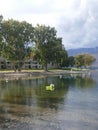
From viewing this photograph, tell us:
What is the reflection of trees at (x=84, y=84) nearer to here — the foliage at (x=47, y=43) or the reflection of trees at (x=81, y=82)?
the reflection of trees at (x=81, y=82)

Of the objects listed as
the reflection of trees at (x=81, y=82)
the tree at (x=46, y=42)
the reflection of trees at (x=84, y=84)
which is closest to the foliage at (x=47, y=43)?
the tree at (x=46, y=42)

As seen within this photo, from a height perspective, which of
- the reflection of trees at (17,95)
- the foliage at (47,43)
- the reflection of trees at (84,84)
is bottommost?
the reflection of trees at (17,95)

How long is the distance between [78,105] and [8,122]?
40.2ft

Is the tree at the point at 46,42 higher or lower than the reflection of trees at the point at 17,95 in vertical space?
higher

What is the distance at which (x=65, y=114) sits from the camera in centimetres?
3134

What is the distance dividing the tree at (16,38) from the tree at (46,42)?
10387 millimetres

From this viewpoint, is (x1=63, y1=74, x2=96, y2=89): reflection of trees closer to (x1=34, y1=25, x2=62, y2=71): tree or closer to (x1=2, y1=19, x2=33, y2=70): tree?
(x1=2, y1=19, x2=33, y2=70): tree

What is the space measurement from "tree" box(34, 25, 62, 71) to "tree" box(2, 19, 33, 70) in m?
10.4

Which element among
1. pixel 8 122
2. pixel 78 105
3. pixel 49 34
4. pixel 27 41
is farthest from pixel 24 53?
pixel 8 122

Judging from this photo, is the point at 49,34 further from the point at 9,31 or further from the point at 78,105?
the point at 78,105

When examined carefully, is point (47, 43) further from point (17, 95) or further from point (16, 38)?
point (17, 95)

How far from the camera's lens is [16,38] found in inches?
5157

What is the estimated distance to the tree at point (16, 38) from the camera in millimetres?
129750

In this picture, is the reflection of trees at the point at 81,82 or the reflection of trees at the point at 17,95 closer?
the reflection of trees at the point at 17,95
